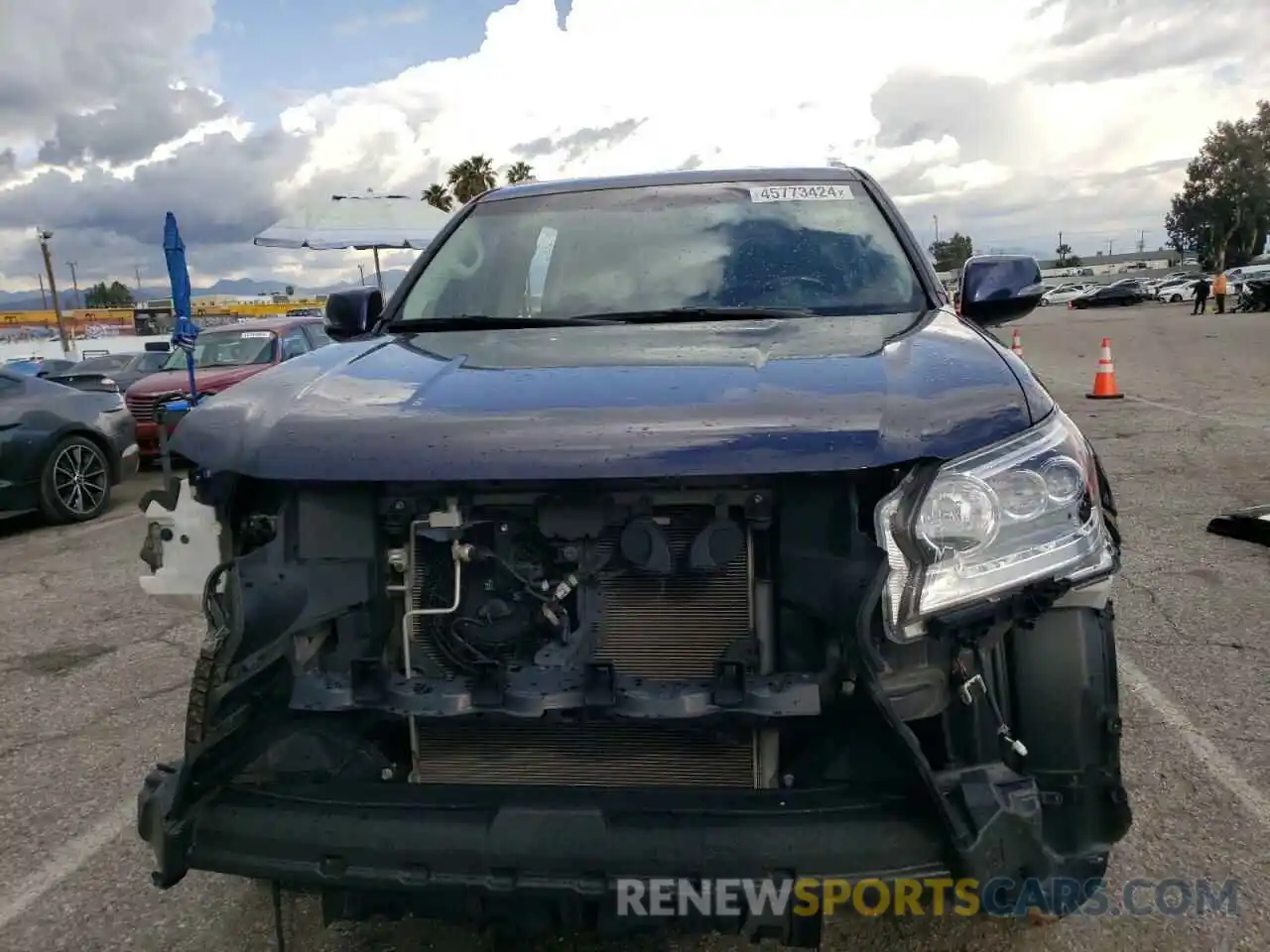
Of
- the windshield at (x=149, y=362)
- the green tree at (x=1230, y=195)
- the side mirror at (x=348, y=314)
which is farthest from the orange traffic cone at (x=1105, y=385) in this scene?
the green tree at (x=1230, y=195)

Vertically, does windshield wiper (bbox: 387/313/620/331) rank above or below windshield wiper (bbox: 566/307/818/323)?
above

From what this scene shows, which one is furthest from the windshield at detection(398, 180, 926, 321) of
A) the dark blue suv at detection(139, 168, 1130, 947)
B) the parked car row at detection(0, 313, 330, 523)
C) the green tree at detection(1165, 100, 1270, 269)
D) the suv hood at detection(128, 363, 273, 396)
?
the green tree at detection(1165, 100, 1270, 269)

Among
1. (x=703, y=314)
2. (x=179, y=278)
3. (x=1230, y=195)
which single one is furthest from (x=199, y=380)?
(x=1230, y=195)

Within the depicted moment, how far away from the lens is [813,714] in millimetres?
1894

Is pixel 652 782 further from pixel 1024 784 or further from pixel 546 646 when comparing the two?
pixel 1024 784

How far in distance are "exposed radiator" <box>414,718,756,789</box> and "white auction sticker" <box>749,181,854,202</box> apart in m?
2.08

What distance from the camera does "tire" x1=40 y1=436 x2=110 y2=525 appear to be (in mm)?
8039

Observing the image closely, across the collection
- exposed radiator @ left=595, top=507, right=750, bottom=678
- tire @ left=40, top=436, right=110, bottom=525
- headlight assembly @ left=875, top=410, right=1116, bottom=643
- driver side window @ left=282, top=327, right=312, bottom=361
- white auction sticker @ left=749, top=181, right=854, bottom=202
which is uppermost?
white auction sticker @ left=749, top=181, right=854, bottom=202

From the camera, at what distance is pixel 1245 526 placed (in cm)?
570

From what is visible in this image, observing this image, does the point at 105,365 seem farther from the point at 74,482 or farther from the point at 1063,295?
the point at 1063,295

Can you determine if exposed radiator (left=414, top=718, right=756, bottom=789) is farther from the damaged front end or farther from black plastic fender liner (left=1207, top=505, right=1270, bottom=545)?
black plastic fender liner (left=1207, top=505, right=1270, bottom=545)

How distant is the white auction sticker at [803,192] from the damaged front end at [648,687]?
61.9 inches

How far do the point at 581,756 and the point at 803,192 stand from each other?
→ 2.21 m

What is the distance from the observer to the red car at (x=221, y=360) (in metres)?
11.0
